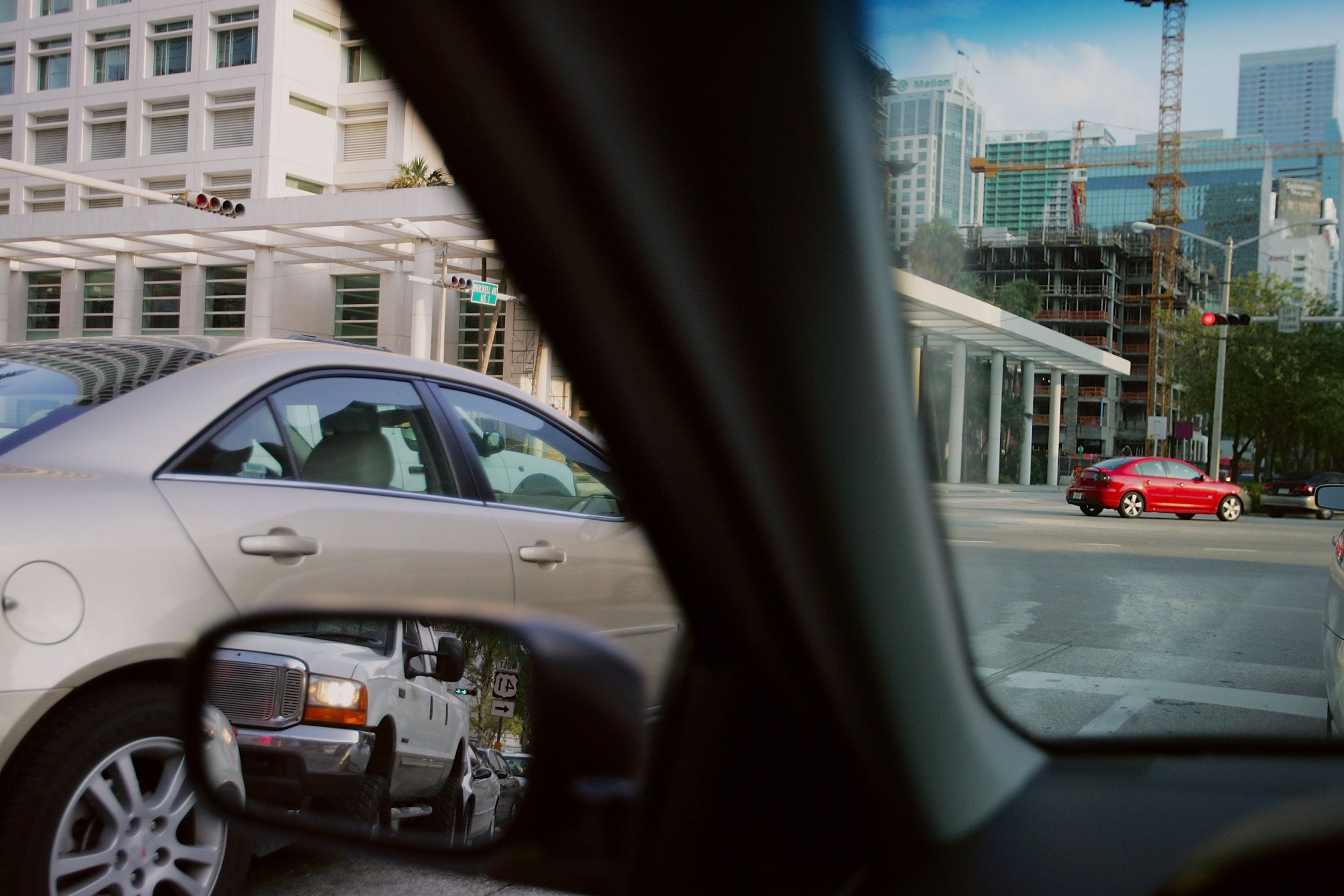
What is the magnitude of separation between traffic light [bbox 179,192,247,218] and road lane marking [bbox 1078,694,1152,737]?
2095 centimetres

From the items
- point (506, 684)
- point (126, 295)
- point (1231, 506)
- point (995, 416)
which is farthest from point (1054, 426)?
point (126, 295)

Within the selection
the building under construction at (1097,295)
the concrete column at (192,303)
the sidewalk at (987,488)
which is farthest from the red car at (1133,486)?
the concrete column at (192,303)

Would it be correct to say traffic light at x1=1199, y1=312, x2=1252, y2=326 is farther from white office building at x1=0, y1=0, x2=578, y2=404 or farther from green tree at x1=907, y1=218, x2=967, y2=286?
white office building at x1=0, y1=0, x2=578, y2=404

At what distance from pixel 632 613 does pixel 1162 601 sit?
132cm

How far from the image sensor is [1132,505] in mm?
4750

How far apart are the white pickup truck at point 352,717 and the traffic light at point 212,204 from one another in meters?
20.2

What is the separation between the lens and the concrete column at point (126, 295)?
3497 centimetres

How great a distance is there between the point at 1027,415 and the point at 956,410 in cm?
39

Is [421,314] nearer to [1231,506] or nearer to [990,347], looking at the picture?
[1231,506]

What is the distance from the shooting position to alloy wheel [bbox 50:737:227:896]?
241cm

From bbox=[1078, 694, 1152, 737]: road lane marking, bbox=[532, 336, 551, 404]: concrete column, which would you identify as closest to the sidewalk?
bbox=[1078, 694, 1152, 737]: road lane marking

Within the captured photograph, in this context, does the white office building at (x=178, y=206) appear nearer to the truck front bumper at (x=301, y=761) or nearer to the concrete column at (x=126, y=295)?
the concrete column at (x=126, y=295)

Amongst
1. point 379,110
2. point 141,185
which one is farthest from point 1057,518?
point 141,185

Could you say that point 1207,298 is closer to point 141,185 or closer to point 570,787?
point 570,787
